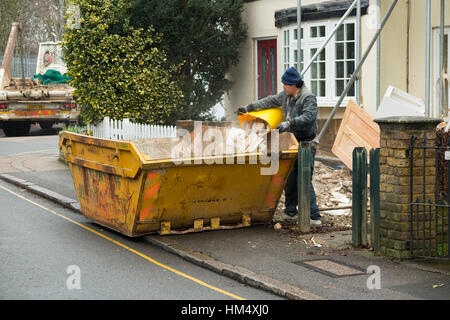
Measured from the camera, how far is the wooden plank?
10.9 metres

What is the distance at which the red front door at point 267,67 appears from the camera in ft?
56.2

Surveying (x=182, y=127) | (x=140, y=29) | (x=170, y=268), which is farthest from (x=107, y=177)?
(x=140, y=29)

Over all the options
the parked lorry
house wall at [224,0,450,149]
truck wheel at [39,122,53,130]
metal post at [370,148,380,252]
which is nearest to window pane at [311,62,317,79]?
house wall at [224,0,450,149]

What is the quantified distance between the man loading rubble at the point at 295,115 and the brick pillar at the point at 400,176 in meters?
1.48

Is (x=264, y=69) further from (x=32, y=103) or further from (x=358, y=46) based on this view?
(x=32, y=103)

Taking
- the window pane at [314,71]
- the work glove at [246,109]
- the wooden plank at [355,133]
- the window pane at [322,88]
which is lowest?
the wooden plank at [355,133]

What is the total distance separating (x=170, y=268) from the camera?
709cm

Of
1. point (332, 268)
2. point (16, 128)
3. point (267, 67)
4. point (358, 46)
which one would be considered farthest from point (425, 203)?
point (16, 128)

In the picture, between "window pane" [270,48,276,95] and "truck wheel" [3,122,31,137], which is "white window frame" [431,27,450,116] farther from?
"truck wheel" [3,122,31,137]

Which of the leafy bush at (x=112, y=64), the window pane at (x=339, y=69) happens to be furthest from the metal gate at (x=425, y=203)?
the leafy bush at (x=112, y=64)

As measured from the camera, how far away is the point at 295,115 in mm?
8844

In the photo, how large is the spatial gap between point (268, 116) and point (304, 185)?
112 cm

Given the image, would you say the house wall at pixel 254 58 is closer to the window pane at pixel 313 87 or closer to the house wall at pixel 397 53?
the house wall at pixel 397 53
